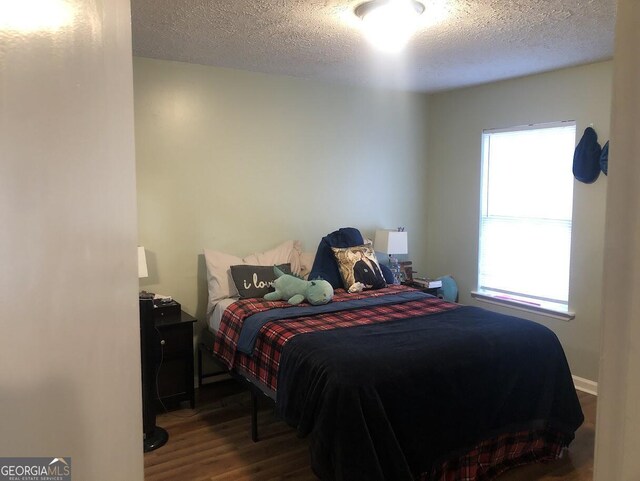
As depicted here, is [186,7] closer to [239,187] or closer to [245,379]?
[239,187]

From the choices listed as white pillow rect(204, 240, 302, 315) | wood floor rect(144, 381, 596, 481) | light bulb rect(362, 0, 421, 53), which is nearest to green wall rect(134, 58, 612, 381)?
white pillow rect(204, 240, 302, 315)

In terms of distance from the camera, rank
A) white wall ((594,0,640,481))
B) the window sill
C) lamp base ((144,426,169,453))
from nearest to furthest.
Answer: white wall ((594,0,640,481)) < lamp base ((144,426,169,453)) < the window sill

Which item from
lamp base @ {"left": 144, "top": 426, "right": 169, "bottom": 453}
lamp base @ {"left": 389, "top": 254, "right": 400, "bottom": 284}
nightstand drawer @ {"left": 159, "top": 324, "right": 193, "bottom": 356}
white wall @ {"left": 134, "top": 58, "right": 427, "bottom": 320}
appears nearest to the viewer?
lamp base @ {"left": 144, "top": 426, "right": 169, "bottom": 453}

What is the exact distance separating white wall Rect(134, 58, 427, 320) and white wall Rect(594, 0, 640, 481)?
346cm

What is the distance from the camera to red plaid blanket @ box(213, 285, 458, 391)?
2.80 meters

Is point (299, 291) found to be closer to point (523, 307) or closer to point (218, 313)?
point (218, 313)

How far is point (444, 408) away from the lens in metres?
2.36

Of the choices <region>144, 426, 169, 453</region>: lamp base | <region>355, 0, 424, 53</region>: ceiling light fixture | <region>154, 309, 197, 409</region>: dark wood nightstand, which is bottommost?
<region>144, 426, 169, 453</region>: lamp base

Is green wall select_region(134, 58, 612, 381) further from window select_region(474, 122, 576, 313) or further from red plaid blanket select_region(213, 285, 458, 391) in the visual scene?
red plaid blanket select_region(213, 285, 458, 391)

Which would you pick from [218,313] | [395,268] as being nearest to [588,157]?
[395,268]

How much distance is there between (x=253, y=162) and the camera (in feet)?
13.2

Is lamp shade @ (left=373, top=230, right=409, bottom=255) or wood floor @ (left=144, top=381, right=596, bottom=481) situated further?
lamp shade @ (left=373, top=230, right=409, bottom=255)

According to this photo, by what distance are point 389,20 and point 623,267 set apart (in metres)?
2.47

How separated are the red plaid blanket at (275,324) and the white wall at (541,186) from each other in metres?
1.21
